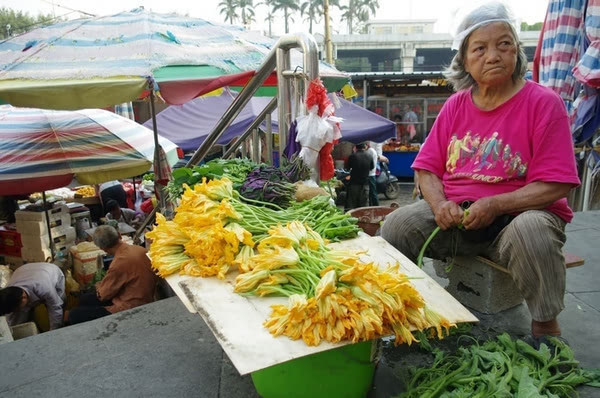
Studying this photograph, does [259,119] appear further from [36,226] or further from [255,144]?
[36,226]

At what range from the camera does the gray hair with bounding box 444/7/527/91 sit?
2.31 m

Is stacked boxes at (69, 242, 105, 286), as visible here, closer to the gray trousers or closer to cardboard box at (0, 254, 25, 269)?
cardboard box at (0, 254, 25, 269)

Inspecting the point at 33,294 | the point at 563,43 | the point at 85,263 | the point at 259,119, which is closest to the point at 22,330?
the point at 33,294

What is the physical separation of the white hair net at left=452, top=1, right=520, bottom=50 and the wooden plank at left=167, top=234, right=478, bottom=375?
49.8 inches

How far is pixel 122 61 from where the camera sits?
3865 millimetres

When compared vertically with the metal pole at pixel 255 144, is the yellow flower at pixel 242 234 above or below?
below

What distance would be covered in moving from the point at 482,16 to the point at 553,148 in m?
0.78

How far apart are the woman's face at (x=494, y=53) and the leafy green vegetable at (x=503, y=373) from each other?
133cm

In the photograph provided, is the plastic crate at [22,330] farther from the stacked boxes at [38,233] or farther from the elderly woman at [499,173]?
the elderly woman at [499,173]

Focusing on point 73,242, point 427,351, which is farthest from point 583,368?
point 73,242

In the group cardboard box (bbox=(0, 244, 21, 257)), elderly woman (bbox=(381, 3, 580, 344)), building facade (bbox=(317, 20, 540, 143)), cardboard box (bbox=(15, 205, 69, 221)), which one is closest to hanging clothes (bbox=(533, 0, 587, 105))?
building facade (bbox=(317, 20, 540, 143))

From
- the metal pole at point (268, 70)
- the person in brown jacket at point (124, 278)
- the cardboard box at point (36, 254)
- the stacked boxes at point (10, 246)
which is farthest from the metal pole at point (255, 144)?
the stacked boxes at point (10, 246)

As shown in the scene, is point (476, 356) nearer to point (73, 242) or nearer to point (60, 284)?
point (60, 284)

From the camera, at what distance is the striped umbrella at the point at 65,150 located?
224 inches
